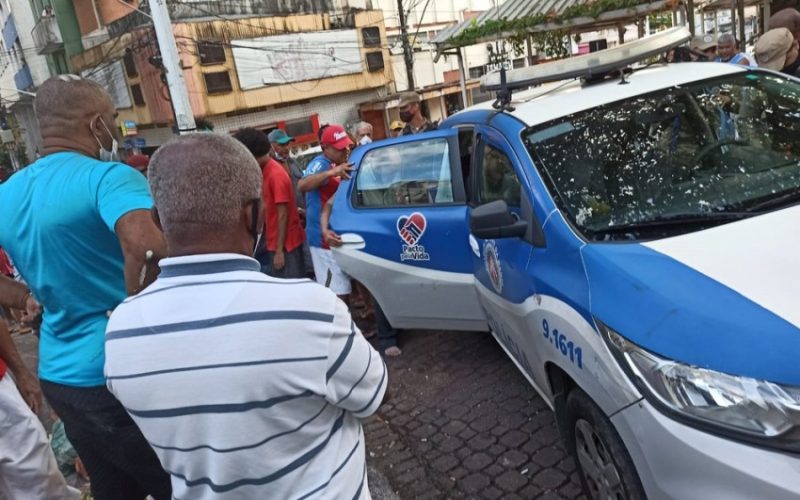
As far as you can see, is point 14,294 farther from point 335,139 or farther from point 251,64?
point 251,64

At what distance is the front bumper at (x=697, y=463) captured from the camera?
1540 mm

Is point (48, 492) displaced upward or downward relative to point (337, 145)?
downward

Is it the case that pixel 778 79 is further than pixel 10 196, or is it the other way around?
pixel 778 79

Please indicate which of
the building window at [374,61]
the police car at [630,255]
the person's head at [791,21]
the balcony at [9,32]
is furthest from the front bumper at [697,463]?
the balcony at [9,32]

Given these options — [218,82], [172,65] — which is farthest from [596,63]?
[218,82]

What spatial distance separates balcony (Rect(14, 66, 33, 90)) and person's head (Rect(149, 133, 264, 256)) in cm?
4201

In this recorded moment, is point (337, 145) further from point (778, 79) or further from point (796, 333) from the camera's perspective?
point (796, 333)

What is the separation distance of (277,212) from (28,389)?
2.27 metres

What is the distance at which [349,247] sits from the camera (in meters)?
4.33

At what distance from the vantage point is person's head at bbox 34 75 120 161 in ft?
6.45

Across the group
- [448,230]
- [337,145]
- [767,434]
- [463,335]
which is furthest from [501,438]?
[337,145]

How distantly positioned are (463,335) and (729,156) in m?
2.62

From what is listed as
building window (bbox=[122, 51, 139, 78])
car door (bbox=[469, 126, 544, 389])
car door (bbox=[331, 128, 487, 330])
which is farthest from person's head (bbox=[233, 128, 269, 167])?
building window (bbox=[122, 51, 139, 78])

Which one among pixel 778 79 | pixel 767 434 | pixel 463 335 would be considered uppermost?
pixel 778 79
